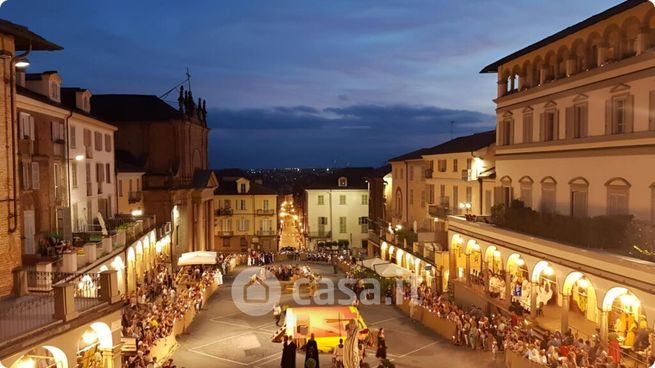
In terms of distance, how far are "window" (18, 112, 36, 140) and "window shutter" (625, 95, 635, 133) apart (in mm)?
24179

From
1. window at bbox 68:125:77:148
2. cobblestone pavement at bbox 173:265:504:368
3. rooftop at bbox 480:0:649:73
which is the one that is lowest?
cobblestone pavement at bbox 173:265:504:368

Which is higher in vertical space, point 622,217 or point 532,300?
point 622,217

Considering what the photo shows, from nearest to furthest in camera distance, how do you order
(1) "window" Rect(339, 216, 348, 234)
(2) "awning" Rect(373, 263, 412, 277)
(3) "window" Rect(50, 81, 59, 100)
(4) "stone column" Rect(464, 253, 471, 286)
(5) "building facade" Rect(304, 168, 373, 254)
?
1. (3) "window" Rect(50, 81, 59, 100)
2. (4) "stone column" Rect(464, 253, 471, 286)
3. (2) "awning" Rect(373, 263, 412, 277)
4. (5) "building facade" Rect(304, 168, 373, 254)
5. (1) "window" Rect(339, 216, 348, 234)

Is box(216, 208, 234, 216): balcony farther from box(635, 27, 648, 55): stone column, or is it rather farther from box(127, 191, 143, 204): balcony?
box(635, 27, 648, 55): stone column

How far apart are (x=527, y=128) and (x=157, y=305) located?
21.3m

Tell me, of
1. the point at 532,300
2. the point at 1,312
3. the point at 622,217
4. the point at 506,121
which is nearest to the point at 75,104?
the point at 1,312

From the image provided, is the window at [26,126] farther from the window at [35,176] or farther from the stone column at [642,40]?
the stone column at [642,40]

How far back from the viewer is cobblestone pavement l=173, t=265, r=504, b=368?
25.7 metres

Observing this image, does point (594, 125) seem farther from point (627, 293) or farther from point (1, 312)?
point (1, 312)

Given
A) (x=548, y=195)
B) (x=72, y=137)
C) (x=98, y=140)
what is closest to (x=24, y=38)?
(x=72, y=137)

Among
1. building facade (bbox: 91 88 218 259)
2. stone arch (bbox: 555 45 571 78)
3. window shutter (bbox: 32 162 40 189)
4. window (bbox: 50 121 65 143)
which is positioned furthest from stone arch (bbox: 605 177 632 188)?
building facade (bbox: 91 88 218 259)

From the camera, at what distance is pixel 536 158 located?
31.3 m

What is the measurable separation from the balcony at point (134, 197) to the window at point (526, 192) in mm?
30563

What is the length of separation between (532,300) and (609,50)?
1075 cm
